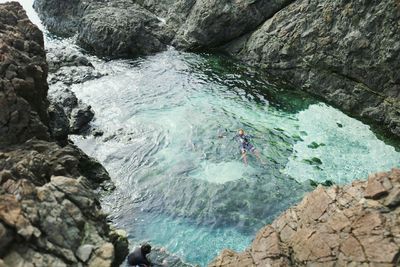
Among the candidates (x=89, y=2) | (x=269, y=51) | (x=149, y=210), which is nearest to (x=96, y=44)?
(x=89, y=2)

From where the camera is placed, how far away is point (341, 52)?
43375 millimetres

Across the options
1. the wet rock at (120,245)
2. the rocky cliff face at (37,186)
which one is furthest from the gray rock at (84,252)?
the wet rock at (120,245)

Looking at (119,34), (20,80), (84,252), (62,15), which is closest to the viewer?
(84,252)

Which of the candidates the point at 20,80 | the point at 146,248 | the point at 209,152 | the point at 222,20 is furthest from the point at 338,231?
the point at 222,20

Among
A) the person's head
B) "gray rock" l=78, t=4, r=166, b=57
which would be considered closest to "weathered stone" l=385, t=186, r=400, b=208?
the person's head

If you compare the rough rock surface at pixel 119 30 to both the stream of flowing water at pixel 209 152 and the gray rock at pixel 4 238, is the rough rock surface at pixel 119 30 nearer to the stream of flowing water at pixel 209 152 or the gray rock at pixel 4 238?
the stream of flowing water at pixel 209 152

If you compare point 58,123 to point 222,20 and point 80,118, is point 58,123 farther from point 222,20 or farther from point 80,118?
point 222,20

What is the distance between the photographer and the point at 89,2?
222 feet

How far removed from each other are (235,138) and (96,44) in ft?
101

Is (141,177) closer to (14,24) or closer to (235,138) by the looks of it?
(235,138)

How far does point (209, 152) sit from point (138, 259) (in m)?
13.4

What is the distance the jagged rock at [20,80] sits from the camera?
24.5 metres

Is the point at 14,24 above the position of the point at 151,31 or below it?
above

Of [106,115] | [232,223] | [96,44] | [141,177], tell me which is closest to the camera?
[232,223]
